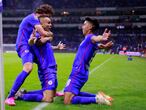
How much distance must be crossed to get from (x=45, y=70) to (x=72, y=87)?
77 cm

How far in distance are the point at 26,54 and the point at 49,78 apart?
73 cm

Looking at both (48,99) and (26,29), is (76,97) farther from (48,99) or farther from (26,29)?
(26,29)

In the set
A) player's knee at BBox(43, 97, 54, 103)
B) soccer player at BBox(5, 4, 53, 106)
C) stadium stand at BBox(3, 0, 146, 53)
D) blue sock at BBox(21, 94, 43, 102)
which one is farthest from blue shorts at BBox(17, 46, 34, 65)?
stadium stand at BBox(3, 0, 146, 53)

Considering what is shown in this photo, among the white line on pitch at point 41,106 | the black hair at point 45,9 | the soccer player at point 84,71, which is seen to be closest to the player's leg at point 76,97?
the soccer player at point 84,71

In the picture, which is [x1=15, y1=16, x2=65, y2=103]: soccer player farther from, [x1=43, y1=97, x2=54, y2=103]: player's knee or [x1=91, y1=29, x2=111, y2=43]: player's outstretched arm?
[x1=91, y1=29, x2=111, y2=43]: player's outstretched arm

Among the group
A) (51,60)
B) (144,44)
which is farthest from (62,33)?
(51,60)

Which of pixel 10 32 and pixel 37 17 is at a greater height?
pixel 37 17

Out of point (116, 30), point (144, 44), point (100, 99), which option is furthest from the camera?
point (116, 30)

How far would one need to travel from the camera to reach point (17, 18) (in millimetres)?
73625

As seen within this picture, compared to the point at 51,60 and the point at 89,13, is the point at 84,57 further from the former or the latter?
the point at 89,13

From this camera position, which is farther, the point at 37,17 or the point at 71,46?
the point at 71,46

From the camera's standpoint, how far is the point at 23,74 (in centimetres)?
809

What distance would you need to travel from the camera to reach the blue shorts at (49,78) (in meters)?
8.41

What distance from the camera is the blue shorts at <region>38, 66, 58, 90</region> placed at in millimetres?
8406
